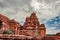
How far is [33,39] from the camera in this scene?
1202cm

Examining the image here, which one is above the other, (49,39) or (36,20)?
(36,20)

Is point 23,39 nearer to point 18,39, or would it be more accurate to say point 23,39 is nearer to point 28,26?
point 18,39

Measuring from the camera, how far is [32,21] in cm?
7850

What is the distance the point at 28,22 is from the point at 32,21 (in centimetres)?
196

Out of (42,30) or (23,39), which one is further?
(42,30)

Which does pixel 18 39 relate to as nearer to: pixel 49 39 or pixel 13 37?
pixel 13 37

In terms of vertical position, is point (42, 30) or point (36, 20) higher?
point (36, 20)

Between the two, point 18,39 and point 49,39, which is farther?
point 49,39

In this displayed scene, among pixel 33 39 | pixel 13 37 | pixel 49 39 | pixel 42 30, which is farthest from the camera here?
pixel 42 30

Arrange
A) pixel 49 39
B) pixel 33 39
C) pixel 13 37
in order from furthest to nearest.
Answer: pixel 49 39 < pixel 33 39 < pixel 13 37

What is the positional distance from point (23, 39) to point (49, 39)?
50.1 feet

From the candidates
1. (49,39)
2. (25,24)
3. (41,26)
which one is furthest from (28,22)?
(49,39)

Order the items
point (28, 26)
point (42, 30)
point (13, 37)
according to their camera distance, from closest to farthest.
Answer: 1. point (13, 37)
2. point (42, 30)
3. point (28, 26)

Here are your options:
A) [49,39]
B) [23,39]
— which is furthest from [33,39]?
[49,39]
